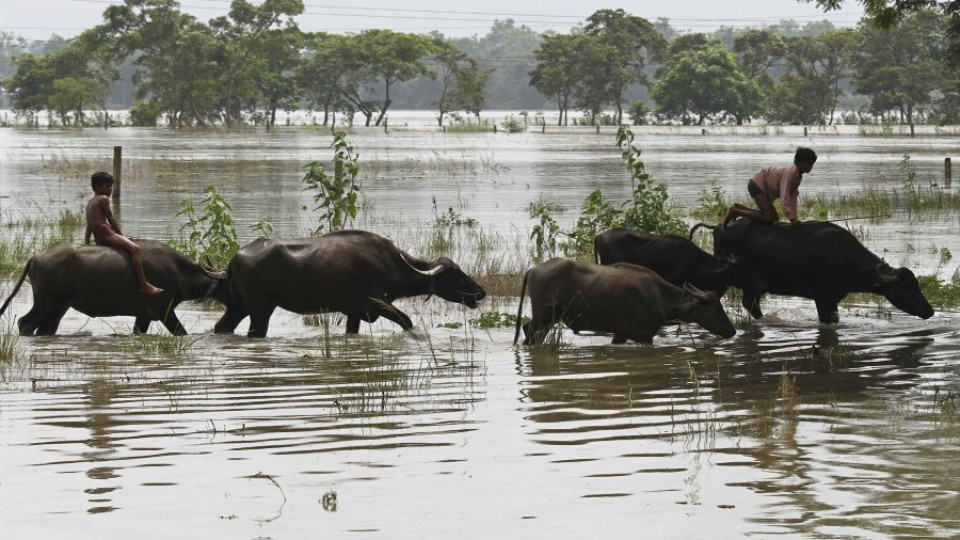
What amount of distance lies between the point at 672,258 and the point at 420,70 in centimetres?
9920

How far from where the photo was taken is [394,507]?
18.9 ft

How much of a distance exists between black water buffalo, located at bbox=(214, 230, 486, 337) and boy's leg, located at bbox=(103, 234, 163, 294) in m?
0.65

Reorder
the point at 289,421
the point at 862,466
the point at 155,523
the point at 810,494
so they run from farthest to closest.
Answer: the point at 289,421, the point at 862,466, the point at 810,494, the point at 155,523

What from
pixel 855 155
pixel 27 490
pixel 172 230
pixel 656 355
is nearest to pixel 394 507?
pixel 27 490

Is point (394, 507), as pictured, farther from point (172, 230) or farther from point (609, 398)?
point (172, 230)

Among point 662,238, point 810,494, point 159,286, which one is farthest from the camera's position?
point 662,238

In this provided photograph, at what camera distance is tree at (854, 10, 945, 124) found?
3853 inches

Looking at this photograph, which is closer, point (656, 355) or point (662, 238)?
point (656, 355)

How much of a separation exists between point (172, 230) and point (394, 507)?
15.5 meters

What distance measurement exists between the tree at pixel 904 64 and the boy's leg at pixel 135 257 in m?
93.1

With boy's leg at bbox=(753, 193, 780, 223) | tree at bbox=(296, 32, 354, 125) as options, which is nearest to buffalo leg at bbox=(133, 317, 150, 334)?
boy's leg at bbox=(753, 193, 780, 223)

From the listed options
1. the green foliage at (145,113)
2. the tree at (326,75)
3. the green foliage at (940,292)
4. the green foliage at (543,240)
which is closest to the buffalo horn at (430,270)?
the green foliage at (543,240)

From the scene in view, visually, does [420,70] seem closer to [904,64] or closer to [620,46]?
[620,46]

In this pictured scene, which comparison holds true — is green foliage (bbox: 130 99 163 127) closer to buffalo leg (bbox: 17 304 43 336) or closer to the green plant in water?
buffalo leg (bbox: 17 304 43 336)
